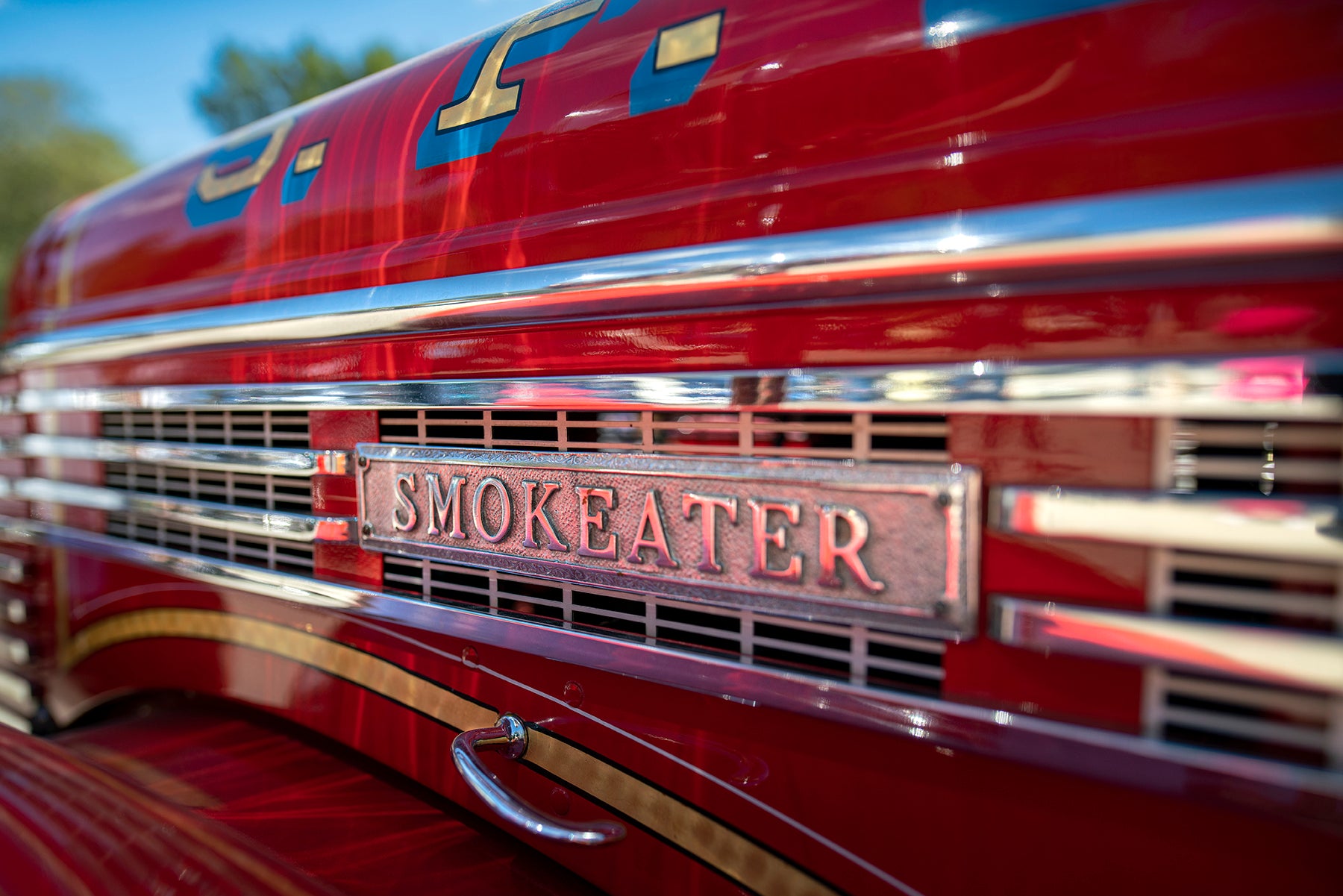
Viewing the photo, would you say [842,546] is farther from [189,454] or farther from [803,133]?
[189,454]

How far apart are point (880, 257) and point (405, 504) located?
826 millimetres

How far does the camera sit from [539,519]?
1136mm

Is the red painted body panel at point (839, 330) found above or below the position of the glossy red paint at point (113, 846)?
above

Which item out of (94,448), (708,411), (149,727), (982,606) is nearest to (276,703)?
(149,727)

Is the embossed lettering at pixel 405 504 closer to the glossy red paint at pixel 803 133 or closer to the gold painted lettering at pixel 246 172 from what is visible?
the glossy red paint at pixel 803 133

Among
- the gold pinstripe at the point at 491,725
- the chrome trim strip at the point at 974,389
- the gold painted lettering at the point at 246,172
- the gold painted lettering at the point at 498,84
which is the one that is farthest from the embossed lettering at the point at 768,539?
the gold painted lettering at the point at 246,172

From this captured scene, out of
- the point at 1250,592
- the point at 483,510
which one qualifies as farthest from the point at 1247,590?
the point at 483,510

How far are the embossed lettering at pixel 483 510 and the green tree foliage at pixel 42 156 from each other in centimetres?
1458

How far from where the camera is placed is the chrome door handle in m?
0.92

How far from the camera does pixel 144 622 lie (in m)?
1.92

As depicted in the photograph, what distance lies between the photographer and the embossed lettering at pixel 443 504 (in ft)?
4.01

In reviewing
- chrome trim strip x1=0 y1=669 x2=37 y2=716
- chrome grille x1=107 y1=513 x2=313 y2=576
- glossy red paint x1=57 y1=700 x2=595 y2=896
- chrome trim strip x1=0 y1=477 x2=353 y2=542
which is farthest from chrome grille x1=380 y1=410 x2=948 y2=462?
chrome trim strip x1=0 y1=669 x2=37 y2=716

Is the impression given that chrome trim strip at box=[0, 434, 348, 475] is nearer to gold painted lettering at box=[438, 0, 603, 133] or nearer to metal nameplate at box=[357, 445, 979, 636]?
metal nameplate at box=[357, 445, 979, 636]

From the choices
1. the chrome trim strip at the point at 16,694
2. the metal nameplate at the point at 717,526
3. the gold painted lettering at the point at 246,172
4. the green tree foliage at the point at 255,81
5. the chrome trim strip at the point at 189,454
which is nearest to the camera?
the metal nameplate at the point at 717,526
